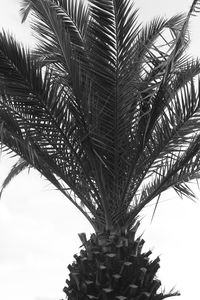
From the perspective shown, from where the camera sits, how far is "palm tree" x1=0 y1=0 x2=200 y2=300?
5.95m

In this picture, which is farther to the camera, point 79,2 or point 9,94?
point 79,2

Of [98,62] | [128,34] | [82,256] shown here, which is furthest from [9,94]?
[82,256]

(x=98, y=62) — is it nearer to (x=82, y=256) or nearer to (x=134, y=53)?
(x=134, y=53)

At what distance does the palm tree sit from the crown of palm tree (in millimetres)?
12

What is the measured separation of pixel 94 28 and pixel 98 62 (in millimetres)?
428

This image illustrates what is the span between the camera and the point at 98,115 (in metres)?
6.05

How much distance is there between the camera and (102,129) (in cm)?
634

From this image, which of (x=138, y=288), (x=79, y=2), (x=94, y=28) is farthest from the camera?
(x=79, y=2)

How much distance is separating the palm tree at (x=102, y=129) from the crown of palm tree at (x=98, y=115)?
12mm

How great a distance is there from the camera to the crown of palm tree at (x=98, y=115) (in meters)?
6.01

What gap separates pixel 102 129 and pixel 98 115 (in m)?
0.33

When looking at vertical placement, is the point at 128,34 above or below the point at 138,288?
above

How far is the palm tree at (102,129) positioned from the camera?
5.95m

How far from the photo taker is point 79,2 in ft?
23.1
